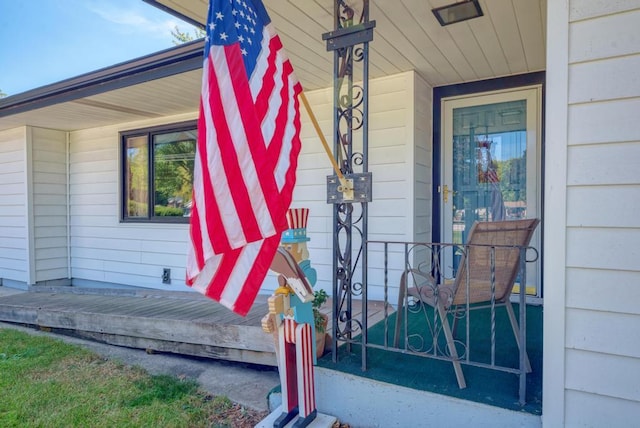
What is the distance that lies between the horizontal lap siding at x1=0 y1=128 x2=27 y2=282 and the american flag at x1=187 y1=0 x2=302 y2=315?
558 cm

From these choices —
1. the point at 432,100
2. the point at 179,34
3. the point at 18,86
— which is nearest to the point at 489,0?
the point at 432,100

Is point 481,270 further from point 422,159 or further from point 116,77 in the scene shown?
point 116,77

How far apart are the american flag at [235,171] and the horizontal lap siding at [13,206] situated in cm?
558

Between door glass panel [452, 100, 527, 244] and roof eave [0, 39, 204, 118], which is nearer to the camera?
roof eave [0, 39, 204, 118]

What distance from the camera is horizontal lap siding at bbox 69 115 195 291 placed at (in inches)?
202

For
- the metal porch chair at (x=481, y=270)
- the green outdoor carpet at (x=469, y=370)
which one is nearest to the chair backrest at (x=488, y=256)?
the metal porch chair at (x=481, y=270)

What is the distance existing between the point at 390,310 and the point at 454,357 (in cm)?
158

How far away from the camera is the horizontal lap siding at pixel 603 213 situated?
144 cm

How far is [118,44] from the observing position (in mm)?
22172

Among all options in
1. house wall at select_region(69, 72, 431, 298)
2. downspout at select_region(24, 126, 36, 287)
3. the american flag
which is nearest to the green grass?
the american flag

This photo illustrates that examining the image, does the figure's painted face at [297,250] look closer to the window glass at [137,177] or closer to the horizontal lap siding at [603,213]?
the horizontal lap siding at [603,213]

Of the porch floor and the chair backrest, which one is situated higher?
the chair backrest

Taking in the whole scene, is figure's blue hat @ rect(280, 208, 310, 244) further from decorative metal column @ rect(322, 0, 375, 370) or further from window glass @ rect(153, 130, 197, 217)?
window glass @ rect(153, 130, 197, 217)

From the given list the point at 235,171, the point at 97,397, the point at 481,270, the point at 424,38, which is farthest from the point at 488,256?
the point at 97,397
